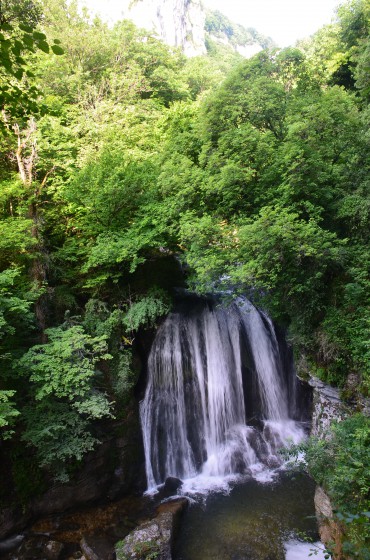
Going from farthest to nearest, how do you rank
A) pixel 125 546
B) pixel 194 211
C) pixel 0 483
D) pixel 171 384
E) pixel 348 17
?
1. pixel 348 17
2. pixel 171 384
3. pixel 194 211
4. pixel 0 483
5. pixel 125 546

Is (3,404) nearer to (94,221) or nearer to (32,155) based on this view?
(94,221)

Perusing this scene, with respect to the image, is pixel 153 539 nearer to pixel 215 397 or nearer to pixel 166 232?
pixel 215 397

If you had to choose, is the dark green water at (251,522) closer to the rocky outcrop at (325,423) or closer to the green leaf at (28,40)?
the rocky outcrop at (325,423)

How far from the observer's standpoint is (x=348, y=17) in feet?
48.8

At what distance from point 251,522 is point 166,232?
7812mm

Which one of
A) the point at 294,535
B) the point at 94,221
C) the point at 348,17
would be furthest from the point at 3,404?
the point at 348,17

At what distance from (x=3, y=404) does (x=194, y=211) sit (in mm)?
6279

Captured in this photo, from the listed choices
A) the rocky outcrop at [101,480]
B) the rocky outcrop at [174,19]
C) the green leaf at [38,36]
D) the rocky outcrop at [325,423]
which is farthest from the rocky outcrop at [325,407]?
the rocky outcrop at [174,19]

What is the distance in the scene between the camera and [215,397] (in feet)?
37.0

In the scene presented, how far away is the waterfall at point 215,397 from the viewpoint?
1038 centimetres

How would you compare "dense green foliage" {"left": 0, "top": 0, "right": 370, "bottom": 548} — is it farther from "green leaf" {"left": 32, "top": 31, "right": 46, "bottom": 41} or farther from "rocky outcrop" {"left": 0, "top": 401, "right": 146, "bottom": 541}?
"green leaf" {"left": 32, "top": 31, "right": 46, "bottom": 41}

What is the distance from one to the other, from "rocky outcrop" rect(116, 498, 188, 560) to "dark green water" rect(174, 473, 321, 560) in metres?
0.31

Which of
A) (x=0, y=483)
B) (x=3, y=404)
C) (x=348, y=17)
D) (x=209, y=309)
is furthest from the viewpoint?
(x=348, y=17)

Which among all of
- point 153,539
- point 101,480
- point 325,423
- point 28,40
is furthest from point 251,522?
point 28,40
